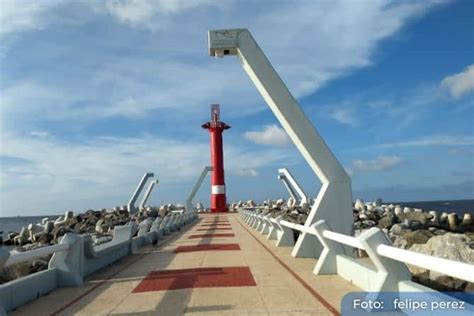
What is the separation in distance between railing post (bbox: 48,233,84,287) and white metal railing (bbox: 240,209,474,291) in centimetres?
449

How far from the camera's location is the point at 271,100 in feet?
39.3

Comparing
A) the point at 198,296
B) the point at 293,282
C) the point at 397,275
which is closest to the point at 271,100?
the point at 293,282

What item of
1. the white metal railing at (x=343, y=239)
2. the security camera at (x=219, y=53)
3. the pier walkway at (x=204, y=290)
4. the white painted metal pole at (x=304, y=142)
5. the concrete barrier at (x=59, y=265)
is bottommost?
the pier walkway at (x=204, y=290)

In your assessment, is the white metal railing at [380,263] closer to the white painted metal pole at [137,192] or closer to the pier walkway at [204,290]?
the pier walkway at [204,290]

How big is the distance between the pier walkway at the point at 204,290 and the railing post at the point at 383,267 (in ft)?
2.50

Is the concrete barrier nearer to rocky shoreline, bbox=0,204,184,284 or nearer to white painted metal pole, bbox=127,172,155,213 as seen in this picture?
rocky shoreline, bbox=0,204,184,284

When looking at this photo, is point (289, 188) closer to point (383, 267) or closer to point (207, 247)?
point (207, 247)

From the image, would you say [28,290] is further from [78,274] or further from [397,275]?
[397,275]

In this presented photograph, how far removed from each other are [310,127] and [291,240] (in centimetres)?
442

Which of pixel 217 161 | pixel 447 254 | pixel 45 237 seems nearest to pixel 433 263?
pixel 447 254

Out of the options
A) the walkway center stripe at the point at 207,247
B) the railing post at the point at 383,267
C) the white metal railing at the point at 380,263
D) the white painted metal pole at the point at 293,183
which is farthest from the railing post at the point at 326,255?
the white painted metal pole at the point at 293,183

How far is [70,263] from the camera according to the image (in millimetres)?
9562

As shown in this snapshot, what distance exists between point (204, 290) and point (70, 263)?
2953mm

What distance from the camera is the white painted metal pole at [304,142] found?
39.0 feet
